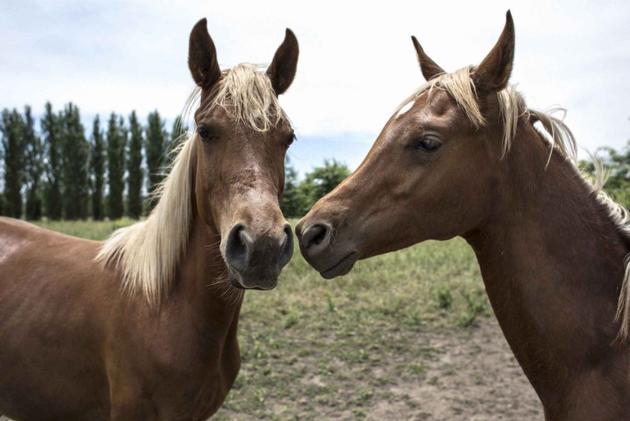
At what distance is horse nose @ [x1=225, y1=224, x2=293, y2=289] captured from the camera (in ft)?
6.99

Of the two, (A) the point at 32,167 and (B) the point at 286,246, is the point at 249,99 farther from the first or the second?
(A) the point at 32,167

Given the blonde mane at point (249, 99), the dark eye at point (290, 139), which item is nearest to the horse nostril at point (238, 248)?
the blonde mane at point (249, 99)

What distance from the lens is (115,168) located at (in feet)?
135

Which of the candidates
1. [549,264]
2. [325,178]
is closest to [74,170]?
[325,178]

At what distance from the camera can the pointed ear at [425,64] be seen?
256 centimetres

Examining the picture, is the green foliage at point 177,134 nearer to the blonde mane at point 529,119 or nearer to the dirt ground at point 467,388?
the blonde mane at point 529,119

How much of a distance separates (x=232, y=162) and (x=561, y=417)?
1735 mm

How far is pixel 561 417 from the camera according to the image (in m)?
2.01

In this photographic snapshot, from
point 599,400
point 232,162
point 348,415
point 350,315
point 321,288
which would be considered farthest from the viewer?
point 321,288

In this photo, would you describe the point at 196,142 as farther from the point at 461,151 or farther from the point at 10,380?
the point at 10,380

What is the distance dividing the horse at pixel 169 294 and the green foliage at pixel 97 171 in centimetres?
4051

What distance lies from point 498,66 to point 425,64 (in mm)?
515

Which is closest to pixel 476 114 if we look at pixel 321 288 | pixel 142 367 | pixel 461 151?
pixel 461 151

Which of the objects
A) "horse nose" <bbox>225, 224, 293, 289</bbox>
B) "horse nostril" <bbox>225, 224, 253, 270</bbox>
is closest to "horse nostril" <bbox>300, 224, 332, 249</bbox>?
"horse nose" <bbox>225, 224, 293, 289</bbox>
